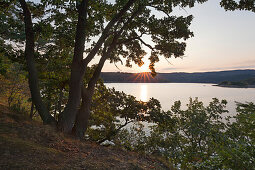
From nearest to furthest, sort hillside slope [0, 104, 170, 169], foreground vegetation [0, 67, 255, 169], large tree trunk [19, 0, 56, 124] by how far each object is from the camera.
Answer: hillside slope [0, 104, 170, 169], foreground vegetation [0, 67, 255, 169], large tree trunk [19, 0, 56, 124]

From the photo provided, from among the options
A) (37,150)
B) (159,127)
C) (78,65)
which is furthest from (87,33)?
(159,127)

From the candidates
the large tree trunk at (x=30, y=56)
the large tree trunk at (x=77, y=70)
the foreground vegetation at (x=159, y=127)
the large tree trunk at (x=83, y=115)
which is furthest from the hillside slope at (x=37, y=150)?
the large tree trunk at (x=83, y=115)

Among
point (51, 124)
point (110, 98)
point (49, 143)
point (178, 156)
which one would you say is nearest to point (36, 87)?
point (51, 124)

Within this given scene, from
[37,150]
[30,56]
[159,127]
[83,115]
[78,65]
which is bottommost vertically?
[159,127]

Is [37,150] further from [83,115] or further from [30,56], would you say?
[30,56]

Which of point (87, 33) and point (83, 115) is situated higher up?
point (87, 33)

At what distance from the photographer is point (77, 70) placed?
8375mm

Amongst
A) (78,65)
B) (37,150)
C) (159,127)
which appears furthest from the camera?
(159,127)

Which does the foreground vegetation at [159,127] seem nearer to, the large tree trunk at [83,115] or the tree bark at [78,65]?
the large tree trunk at [83,115]

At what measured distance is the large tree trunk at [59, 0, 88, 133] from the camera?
8000mm

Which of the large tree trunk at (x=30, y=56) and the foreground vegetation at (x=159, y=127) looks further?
the large tree trunk at (x=30, y=56)

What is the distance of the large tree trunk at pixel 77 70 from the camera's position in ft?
26.2

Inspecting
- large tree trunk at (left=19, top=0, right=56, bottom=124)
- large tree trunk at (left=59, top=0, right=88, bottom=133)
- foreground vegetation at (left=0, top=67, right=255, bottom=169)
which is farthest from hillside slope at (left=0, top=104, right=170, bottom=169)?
large tree trunk at (left=19, top=0, right=56, bottom=124)

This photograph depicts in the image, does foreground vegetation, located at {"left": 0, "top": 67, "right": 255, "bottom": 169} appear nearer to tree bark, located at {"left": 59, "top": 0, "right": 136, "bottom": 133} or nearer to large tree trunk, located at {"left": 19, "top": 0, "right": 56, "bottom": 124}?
tree bark, located at {"left": 59, "top": 0, "right": 136, "bottom": 133}
